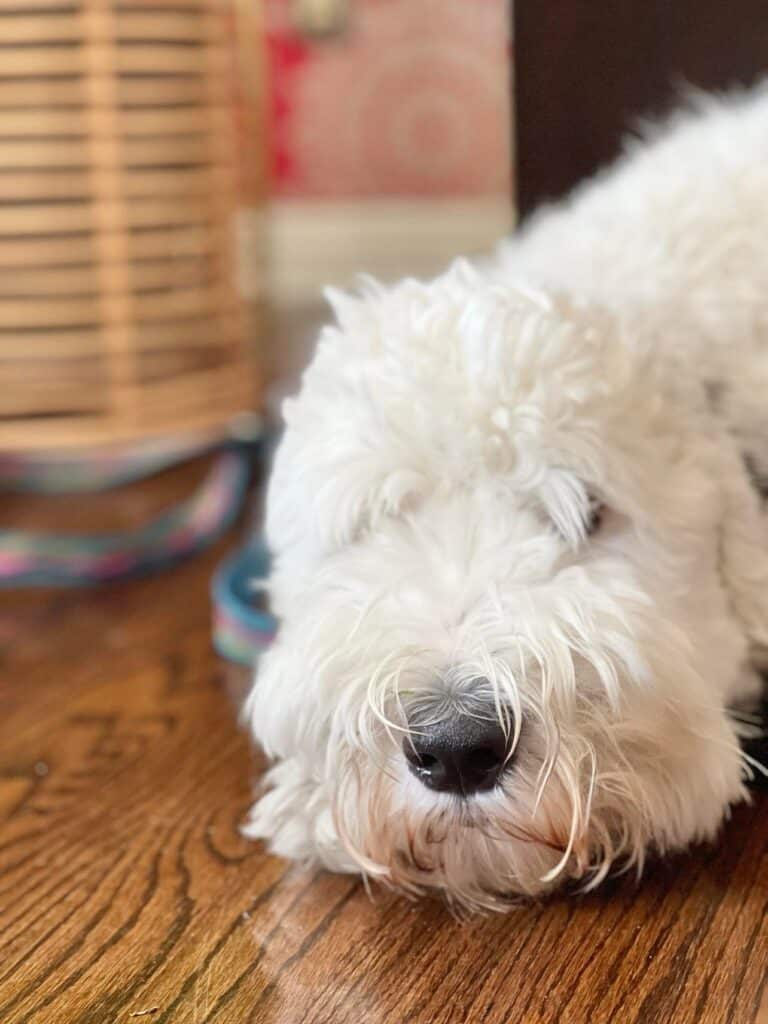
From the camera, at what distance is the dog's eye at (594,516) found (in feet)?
2.96

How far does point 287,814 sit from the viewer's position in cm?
96

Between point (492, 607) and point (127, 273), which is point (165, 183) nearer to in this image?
point (127, 273)

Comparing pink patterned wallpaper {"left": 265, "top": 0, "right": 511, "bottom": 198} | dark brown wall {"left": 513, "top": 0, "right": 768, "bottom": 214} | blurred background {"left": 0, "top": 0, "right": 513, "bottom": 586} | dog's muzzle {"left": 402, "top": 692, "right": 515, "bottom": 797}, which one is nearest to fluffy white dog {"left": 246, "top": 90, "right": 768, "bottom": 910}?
dog's muzzle {"left": 402, "top": 692, "right": 515, "bottom": 797}

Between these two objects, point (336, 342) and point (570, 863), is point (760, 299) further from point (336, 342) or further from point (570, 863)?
point (570, 863)

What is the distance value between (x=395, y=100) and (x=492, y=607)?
2.59 m

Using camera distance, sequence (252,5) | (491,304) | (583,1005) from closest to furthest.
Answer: (583,1005) < (491,304) < (252,5)

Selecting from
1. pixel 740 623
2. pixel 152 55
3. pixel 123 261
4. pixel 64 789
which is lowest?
pixel 64 789

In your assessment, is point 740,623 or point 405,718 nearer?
→ point 405,718

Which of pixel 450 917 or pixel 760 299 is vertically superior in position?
pixel 760 299

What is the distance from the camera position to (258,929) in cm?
87

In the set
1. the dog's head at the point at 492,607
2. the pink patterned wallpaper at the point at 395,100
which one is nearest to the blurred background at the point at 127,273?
the dog's head at the point at 492,607

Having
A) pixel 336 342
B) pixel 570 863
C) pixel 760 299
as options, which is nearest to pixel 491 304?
pixel 336 342

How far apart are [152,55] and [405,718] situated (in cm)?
113

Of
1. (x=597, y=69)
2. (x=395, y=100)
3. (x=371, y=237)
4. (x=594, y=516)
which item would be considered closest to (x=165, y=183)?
(x=597, y=69)
